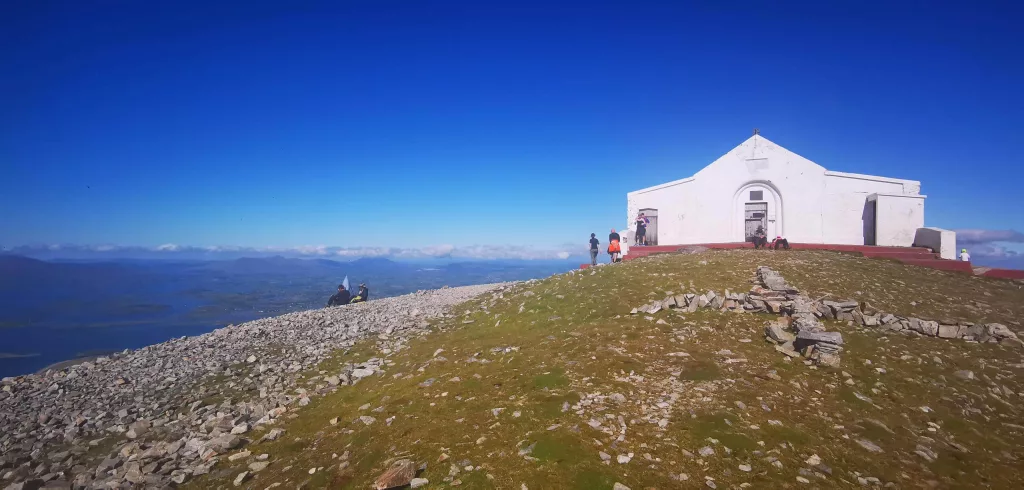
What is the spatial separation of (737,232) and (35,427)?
110 ft

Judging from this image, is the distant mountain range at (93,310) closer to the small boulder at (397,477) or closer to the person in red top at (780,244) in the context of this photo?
the person in red top at (780,244)

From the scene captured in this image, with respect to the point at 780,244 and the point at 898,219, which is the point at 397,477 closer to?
the point at 780,244

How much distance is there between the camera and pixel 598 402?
6.96m

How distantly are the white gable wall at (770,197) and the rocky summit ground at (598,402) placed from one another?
11.8 m

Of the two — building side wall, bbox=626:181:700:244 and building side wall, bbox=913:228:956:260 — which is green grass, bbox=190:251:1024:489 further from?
building side wall, bbox=626:181:700:244

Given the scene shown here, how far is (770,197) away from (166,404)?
32.8 meters

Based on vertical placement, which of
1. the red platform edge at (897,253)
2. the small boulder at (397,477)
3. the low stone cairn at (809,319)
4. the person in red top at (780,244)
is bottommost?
the small boulder at (397,477)

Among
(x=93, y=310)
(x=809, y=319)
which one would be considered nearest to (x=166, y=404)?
(x=809, y=319)

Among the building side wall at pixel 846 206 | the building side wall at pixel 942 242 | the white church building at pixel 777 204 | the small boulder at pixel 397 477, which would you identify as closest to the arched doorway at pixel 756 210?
the white church building at pixel 777 204

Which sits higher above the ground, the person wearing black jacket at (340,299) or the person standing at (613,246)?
the person standing at (613,246)

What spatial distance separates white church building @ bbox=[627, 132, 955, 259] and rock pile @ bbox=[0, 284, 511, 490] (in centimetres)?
2103

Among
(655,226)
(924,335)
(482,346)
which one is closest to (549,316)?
(482,346)

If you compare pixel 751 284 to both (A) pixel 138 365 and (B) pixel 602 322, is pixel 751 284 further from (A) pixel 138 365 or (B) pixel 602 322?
(A) pixel 138 365

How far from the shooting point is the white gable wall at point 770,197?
85.0 ft
